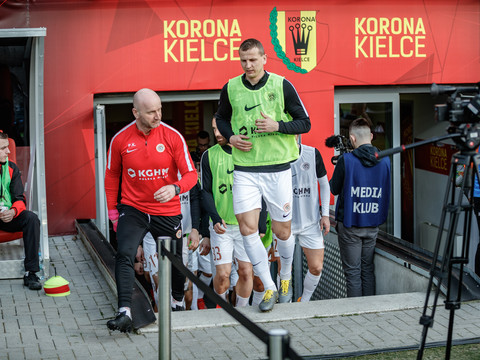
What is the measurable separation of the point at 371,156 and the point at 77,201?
4.83 meters

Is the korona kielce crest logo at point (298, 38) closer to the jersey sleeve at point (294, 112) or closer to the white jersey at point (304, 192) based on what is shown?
the white jersey at point (304, 192)

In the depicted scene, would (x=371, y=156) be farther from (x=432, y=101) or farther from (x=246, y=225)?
(x=432, y=101)

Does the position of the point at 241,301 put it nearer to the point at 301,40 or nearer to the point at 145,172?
the point at 145,172

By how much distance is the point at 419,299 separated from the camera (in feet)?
24.2

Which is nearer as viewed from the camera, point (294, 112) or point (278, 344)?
point (278, 344)

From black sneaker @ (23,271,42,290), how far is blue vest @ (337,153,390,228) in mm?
3115

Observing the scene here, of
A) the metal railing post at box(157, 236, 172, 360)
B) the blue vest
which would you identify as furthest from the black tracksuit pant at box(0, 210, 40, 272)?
the metal railing post at box(157, 236, 172, 360)

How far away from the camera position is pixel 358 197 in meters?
8.33

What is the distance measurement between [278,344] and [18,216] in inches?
220

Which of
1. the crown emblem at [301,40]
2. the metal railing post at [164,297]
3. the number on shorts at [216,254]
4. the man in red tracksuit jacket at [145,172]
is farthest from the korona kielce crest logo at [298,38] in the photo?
the metal railing post at [164,297]

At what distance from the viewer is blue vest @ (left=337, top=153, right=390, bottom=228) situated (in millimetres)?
8328

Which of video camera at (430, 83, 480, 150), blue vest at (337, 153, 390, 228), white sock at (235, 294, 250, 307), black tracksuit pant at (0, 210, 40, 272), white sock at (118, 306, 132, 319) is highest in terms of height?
video camera at (430, 83, 480, 150)

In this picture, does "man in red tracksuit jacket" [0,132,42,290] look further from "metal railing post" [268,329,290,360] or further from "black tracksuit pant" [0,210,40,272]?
"metal railing post" [268,329,290,360]

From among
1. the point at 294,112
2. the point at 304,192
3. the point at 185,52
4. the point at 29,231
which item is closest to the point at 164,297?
the point at 294,112
